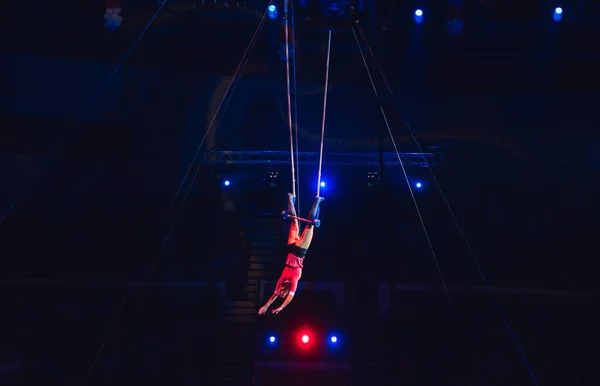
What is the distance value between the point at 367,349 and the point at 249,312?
90.9 inches

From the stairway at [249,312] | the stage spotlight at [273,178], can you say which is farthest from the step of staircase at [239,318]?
the stage spotlight at [273,178]

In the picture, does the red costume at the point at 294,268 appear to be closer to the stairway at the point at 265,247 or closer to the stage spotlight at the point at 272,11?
the stairway at the point at 265,247

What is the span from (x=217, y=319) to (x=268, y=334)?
47.8 inches

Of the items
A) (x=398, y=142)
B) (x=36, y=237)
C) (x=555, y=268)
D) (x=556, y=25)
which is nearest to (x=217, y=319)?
(x=36, y=237)

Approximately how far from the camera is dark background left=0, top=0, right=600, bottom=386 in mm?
9789

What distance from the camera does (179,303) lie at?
9.96 m

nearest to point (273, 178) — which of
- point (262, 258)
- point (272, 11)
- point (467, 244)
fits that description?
point (262, 258)

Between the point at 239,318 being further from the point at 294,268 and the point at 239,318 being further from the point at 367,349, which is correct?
the point at 294,268

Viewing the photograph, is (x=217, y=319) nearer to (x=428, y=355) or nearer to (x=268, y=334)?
(x=268, y=334)

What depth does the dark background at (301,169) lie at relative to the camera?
385 inches

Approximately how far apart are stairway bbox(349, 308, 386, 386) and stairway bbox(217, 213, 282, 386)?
1808mm

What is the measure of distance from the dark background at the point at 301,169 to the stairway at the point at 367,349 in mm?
335

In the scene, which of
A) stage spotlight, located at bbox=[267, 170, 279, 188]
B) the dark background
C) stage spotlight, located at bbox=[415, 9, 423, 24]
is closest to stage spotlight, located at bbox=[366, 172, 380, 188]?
the dark background

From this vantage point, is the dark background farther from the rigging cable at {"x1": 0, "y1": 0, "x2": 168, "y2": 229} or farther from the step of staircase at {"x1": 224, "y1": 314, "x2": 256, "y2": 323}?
the step of staircase at {"x1": 224, "y1": 314, "x2": 256, "y2": 323}
